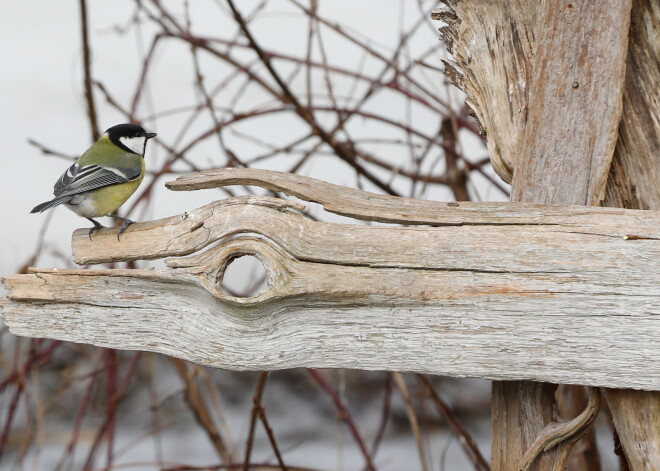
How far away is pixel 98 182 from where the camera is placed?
2.09m

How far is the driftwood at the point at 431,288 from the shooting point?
137 cm

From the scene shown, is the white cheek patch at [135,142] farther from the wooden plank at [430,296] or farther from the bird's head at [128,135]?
the wooden plank at [430,296]

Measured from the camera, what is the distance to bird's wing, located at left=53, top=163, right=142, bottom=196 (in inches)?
81.7

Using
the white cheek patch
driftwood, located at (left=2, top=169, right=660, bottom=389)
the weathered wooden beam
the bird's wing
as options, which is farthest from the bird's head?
the weathered wooden beam

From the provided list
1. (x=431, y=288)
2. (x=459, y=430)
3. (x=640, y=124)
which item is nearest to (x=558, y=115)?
(x=640, y=124)

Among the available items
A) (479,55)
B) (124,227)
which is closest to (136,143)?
(124,227)

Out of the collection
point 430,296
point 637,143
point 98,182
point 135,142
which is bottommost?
point 430,296

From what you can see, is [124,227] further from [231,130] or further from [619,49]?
[619,49]

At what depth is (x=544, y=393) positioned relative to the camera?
1.50 metres

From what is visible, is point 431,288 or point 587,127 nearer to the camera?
point 431,288

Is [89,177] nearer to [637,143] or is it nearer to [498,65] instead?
[498,65]

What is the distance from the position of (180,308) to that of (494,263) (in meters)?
0.62

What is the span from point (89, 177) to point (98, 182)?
5 cm

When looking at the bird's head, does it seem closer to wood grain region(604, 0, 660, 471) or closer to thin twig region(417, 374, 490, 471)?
thin twig region(417, 374, 490, 471)
